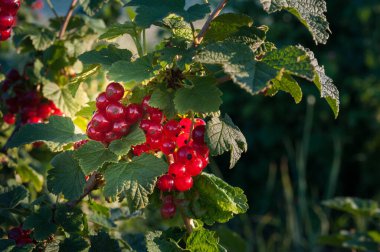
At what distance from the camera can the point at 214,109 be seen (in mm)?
955

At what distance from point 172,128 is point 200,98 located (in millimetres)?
108

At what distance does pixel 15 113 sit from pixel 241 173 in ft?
9.71

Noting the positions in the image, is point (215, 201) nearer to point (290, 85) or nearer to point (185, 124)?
point (185, 124)

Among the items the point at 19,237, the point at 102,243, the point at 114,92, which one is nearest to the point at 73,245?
the point at 102,243

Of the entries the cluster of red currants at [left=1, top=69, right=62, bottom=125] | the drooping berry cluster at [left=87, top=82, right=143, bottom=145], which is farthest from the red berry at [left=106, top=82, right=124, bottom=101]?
the cluster of red currants at [left=1, top=69, right=62, bottom=125]

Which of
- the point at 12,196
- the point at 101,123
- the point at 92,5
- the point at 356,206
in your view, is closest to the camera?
the point at 101,123

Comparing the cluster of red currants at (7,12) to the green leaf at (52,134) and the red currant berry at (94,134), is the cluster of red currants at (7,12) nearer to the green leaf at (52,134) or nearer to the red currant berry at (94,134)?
the green leaf at (52,134)

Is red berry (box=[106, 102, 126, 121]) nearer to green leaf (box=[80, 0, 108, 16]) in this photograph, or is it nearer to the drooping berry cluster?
the drooping berry cluster

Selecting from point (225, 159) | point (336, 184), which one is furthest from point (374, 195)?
point (225, 159)

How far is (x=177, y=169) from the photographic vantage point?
105 cm

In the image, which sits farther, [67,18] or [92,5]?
[67,18]

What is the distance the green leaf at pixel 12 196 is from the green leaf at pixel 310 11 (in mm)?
796

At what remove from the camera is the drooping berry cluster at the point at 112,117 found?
40.2 inches

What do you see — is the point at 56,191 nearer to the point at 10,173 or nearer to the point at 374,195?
the point at 10,173
